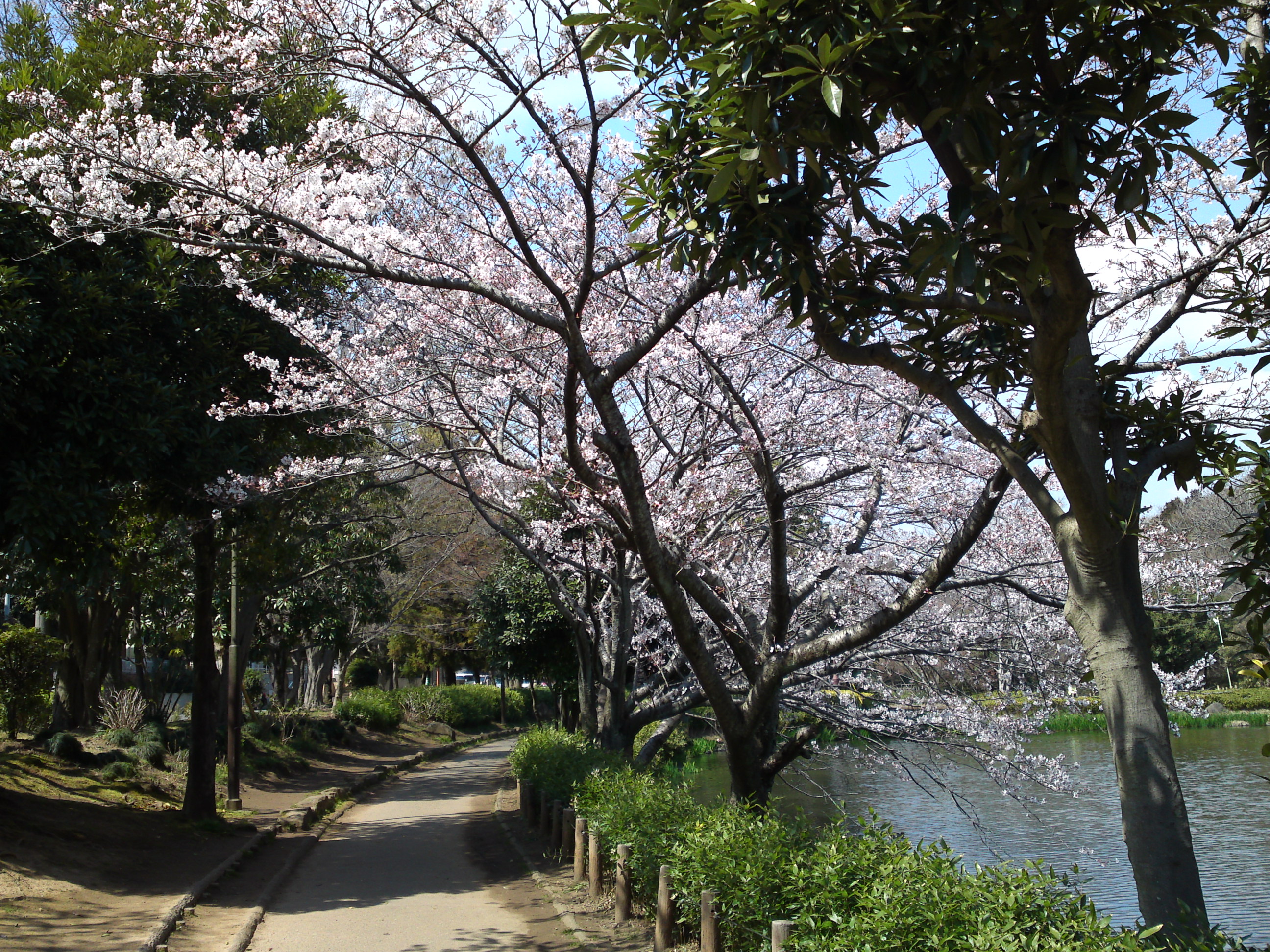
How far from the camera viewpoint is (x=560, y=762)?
10641 millimetres

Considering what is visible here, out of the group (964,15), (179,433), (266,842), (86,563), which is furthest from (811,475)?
(266,842)

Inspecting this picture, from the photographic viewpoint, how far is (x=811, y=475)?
8711mm

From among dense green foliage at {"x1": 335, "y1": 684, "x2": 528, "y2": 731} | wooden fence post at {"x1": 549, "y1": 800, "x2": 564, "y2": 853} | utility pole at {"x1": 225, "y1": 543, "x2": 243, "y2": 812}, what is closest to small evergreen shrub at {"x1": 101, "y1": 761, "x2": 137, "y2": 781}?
utility pole at {"x1": 225, "y1": 543, "x2": 243, "y2": 812}

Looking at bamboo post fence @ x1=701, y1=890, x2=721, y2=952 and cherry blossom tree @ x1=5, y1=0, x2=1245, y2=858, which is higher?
cherry blossom tree @ x1=5, y1=0, x2=1245, y2=858

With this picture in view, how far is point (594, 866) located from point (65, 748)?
334 inches

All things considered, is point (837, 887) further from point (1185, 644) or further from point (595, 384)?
point (1185, 644)

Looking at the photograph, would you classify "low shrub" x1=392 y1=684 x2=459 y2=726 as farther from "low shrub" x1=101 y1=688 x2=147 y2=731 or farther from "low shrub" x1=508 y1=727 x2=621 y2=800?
"low shrub" x1=508 y1=727 x2=621 y2=800

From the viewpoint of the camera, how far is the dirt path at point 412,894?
6648 mm

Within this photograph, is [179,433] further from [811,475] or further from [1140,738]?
[1140,738]

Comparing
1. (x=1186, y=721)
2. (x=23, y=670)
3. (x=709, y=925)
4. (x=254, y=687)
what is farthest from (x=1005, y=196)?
(x=254, y=687)

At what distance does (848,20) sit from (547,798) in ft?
29.8

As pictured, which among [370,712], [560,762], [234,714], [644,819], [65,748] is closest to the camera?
[644,819]

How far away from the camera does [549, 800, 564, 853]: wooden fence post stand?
956 cm

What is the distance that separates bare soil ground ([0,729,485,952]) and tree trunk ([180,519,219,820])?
33cm
